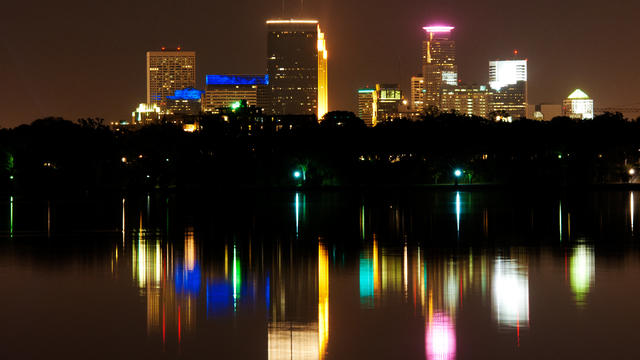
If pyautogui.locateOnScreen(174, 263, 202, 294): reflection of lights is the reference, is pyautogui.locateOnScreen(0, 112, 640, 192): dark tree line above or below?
above

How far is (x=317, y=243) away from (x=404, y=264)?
613 cm

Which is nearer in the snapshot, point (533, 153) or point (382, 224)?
point (382, 224)

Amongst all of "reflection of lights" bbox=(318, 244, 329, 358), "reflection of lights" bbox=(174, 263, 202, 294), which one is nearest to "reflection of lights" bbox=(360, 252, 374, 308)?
"reflection of lights" bbox=(318, 244, 329, 358)

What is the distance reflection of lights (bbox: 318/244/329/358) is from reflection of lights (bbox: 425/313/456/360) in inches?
63.4

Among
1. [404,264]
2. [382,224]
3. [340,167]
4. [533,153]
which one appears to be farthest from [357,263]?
[533,153]

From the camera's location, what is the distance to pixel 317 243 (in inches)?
1137

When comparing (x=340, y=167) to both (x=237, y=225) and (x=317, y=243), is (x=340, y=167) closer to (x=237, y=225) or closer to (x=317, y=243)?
(x=237, y=225)

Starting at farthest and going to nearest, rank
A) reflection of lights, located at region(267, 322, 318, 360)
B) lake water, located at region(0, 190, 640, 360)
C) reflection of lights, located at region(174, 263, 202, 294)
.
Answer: reflection of lights, located at region(174, 263, 202, 294)
lake water, located at region(0, 190, 640, 360)
reflection of lights, located at region(267, 322, 318, 360)

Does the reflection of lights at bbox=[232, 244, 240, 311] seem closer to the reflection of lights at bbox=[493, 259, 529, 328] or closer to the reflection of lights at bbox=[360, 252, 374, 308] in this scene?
the reflection of lights at bbox=[360, 252, 374, 308]

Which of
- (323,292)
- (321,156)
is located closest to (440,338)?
(323,292)

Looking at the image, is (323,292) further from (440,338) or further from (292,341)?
(440,338)

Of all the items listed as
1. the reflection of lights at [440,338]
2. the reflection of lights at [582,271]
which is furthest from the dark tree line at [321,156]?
the reflection of lights at [440,338]

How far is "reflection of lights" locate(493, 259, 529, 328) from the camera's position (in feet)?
52.9

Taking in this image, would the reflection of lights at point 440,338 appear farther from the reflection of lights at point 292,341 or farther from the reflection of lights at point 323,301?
the reflection of lights at point 292,341
